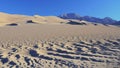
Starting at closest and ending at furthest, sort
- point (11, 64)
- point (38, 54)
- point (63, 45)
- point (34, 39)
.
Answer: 1. point (11, 64)
2. point (38, 54)
3. point (63, 45)
4. point (34, 39)

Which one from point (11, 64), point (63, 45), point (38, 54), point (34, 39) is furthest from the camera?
point (34, 39)

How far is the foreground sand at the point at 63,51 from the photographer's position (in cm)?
1350

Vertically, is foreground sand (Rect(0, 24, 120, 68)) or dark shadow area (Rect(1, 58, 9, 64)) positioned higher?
foreground sand (Rect(0, 24, 120, 68))

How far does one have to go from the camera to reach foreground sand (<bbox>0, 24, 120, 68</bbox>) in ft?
44.3

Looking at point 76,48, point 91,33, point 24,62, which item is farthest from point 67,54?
point 91,33

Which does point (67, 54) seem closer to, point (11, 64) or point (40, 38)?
point (11, 64)

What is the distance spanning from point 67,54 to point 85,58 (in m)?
1.15

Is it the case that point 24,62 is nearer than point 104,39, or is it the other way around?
point 24,62

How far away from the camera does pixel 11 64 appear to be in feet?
45.6

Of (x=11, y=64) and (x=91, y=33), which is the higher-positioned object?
(x=91, y=33)

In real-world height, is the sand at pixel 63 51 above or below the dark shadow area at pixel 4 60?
above

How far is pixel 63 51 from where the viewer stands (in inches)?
600

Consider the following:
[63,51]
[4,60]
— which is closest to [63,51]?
[63,51]

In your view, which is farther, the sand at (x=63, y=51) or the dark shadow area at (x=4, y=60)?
the dark shadow area at (x=4, y=60)
